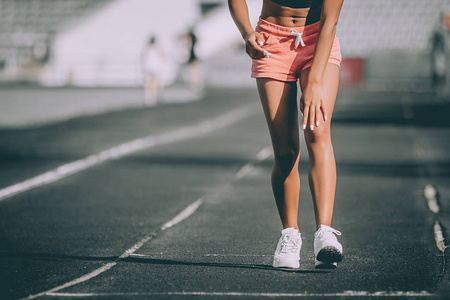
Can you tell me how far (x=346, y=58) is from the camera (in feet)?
122

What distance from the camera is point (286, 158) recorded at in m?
5.03

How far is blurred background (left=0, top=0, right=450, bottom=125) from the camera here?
106 feet

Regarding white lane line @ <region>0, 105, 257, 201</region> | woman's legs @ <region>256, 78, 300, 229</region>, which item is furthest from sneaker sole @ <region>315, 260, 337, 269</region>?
white lane line @ <region>0, 105, 257, 201</region>

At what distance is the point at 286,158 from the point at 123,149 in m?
7.99

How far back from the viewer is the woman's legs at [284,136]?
490cm

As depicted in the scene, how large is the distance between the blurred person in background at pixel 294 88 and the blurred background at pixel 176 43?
79.1ft

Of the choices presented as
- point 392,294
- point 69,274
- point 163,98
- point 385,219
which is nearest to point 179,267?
point 69,274

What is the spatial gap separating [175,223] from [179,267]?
1.74m

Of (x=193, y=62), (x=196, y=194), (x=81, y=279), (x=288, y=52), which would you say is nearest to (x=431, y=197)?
(x=196, y=194)

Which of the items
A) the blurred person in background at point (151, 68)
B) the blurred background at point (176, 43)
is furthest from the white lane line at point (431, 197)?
the blurred background at point (176, 43)

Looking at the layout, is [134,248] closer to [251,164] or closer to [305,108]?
[305,108]

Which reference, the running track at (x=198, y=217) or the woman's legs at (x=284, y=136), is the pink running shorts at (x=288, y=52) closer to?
the woman's legs at (x=284, y=136)

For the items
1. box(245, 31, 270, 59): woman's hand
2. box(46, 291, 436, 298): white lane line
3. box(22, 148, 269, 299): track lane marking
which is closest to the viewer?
box(46, 291, 436, 298): white lane line

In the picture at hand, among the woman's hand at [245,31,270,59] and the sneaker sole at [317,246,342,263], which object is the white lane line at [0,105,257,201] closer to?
the woman's hand at [245,31,270,59]
